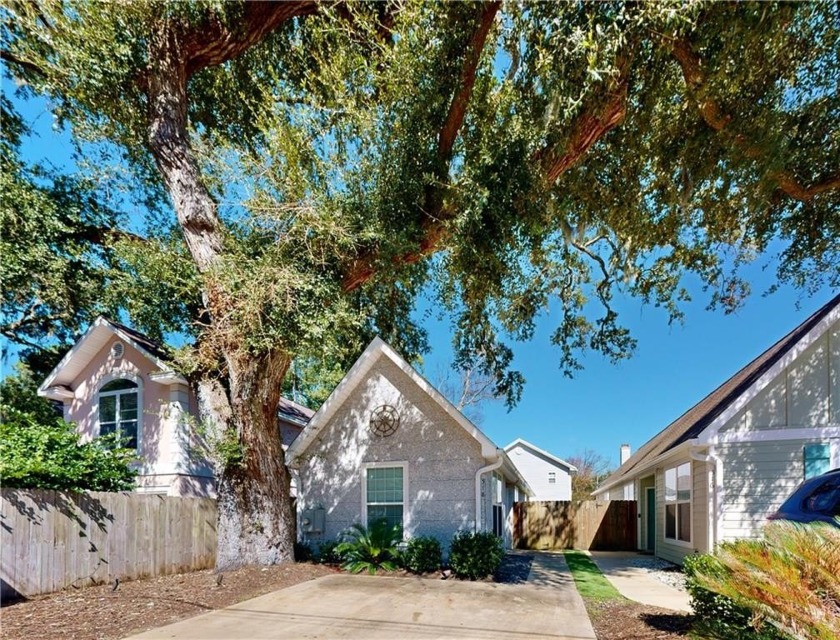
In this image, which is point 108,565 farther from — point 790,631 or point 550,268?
point 550,268

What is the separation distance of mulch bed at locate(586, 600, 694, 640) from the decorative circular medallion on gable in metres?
5.12

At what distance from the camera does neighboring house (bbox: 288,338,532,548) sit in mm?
10516

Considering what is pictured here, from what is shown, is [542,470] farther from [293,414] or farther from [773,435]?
[773,435]

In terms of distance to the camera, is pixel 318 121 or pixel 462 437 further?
pixel 462 437

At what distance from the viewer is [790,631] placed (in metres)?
3.88

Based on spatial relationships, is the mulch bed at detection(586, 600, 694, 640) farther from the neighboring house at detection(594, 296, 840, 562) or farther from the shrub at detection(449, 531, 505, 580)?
the neighboring house at detection(594, 296, 840, 562)

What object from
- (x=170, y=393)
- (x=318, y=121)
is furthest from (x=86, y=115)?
(x=170, y=393)

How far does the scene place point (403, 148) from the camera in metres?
8.50

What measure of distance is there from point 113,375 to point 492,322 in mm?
9705

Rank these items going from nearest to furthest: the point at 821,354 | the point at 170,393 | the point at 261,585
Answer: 1. the point at 261,585
2. the point at 821,354
3. the point at 170,393

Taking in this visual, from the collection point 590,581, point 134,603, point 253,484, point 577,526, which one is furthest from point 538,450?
point 134,603

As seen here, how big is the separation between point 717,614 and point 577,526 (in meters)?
13.4

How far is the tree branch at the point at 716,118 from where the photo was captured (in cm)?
675

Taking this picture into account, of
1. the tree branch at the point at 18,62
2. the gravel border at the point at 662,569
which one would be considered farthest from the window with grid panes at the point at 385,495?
the tree branch at the point at 18,62
